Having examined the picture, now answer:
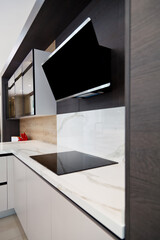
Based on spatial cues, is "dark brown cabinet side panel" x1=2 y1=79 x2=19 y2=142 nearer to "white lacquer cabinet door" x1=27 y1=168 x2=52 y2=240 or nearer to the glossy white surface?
the glossy white surface

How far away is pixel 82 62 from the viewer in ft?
4.12

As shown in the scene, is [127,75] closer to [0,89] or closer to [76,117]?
[76,117]

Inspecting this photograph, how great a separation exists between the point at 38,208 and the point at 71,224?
20.6 inches

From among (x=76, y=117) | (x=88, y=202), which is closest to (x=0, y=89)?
(x=76, y=117)

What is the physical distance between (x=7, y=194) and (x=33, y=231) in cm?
84

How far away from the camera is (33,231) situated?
1.30 meters

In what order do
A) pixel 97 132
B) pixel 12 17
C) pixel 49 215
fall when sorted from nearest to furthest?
pixel 49 215 → pixel 97 132 → pixel 12 17

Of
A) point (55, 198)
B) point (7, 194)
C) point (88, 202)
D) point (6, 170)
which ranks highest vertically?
point (88, 202)

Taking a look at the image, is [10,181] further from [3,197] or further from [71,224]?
[71,224]

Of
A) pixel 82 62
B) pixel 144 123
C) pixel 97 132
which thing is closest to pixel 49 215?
pixel 97 132

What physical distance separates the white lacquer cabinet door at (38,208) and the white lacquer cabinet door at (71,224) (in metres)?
0.09

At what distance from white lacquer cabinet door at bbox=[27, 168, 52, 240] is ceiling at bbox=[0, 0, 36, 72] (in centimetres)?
204

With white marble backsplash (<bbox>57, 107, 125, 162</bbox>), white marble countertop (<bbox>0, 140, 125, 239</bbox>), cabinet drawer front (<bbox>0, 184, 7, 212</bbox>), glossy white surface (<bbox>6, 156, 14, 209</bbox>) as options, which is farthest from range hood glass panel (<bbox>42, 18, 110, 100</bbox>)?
cabinet drawer front (<bbox>0, 184, 7, 212</bbox>)

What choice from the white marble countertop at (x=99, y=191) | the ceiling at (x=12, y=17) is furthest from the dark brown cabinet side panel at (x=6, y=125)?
the white marble countertop at (x=99, y=191)
